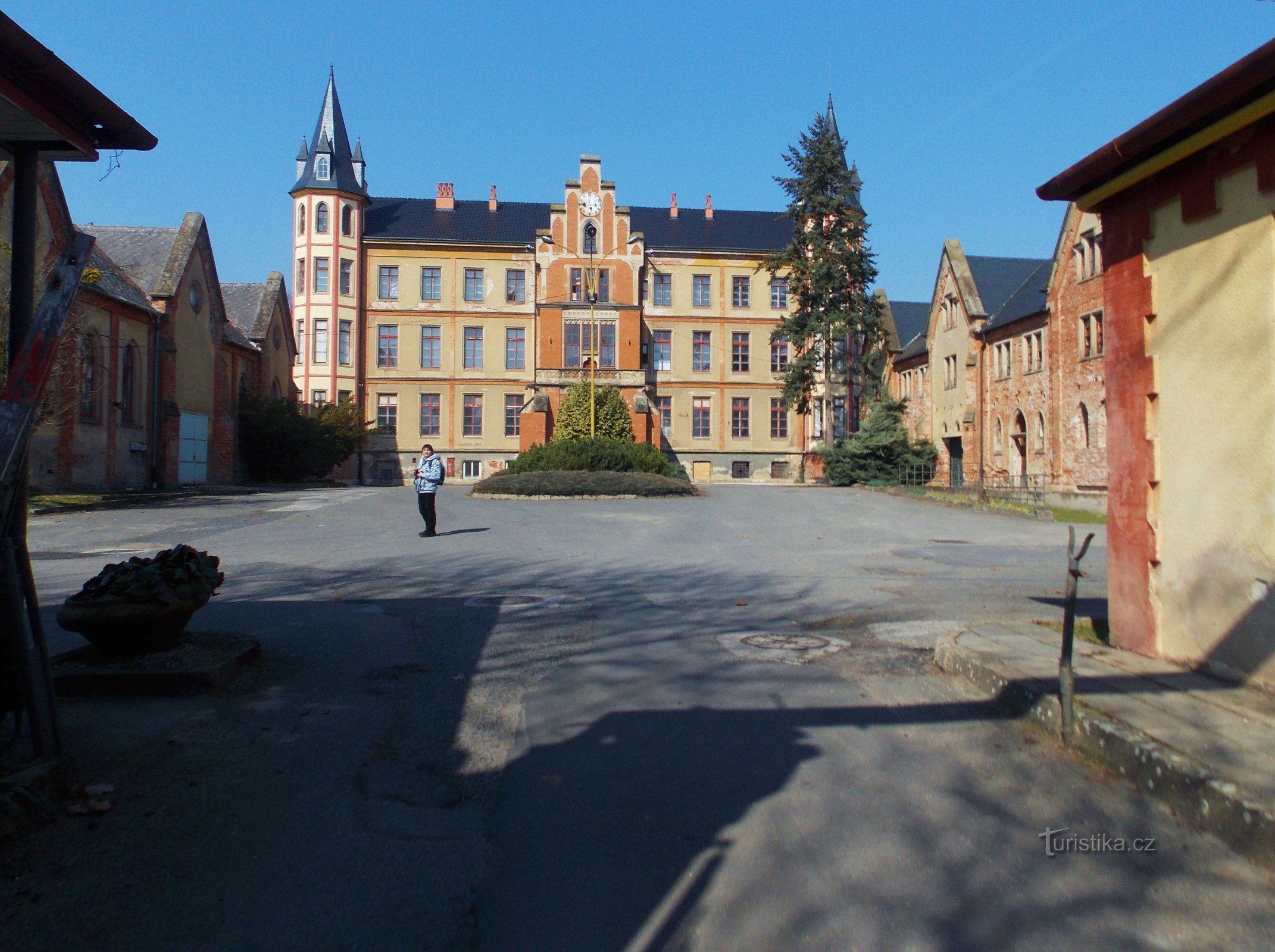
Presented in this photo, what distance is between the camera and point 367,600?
9.87m

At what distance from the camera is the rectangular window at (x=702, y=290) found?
57250mm

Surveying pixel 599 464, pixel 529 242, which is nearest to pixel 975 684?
pixel 599 464

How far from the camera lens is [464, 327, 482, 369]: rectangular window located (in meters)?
55.6

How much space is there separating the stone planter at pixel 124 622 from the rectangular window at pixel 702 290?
173 feet

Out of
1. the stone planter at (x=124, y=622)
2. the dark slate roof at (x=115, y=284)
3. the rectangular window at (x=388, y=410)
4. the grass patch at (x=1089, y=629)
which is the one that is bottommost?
the grass patch at (x=1089, y=629)

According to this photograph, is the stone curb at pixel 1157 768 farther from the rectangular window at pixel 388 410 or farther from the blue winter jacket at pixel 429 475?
the rectangular window at pixel 388 410

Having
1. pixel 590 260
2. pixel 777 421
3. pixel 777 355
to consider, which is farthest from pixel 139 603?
pixel 777 355

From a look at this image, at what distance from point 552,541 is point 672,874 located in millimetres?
13198

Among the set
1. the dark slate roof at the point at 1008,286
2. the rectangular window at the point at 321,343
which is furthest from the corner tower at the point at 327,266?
the dark slate roof at the point at 1008,286

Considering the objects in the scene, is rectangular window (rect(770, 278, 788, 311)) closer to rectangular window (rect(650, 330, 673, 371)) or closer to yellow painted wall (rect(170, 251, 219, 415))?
rectangular window (rect(650, 330, 673, 371))

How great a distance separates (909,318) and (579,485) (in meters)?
33.0

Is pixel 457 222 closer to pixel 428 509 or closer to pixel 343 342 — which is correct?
pixel 343 342

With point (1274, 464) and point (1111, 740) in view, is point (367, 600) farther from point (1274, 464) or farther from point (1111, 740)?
point (1274, 464)

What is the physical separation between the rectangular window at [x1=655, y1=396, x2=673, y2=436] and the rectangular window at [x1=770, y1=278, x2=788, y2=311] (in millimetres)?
8832
